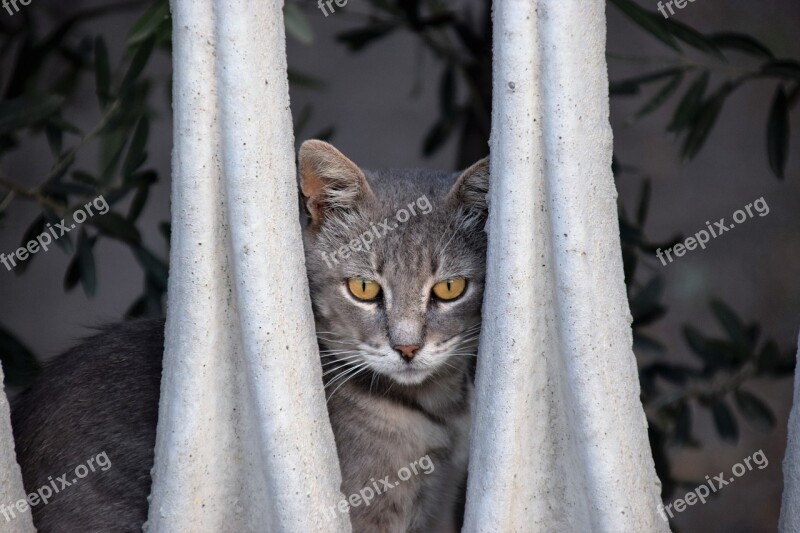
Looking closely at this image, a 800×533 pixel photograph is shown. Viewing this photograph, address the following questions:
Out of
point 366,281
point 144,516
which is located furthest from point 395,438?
point 144,516

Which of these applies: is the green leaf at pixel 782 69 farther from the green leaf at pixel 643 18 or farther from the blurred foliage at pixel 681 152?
the green leaf at pixel 643 18

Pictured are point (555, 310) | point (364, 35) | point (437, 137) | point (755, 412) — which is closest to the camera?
point (555, 310)

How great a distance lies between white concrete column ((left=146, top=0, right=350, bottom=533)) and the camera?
5.58ft

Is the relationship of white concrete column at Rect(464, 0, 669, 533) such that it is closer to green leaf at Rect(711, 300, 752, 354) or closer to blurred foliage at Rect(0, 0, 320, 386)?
blurred foliage at Rect(0, 0, 320, 386)

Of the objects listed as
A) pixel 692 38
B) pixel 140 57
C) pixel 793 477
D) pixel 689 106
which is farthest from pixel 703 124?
pixel 140 57

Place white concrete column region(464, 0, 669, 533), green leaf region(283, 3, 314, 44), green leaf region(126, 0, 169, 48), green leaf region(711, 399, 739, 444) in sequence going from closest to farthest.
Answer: white concrete column region(464, 0, 669, 533), green leaf region(126, 0, 169, 48), green leaf region(283, 3, 314, 44), green leaf region(711, 399, 739, 444)

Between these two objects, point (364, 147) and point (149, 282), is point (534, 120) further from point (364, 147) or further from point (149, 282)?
point (364, 147)

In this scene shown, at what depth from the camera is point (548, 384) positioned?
1850mm

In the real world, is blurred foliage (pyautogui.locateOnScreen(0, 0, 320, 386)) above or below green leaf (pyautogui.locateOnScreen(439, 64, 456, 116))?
below

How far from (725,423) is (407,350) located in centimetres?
134

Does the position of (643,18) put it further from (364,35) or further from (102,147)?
(102,147)

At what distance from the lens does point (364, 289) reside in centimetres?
250

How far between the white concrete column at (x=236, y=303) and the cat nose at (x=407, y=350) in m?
0.52

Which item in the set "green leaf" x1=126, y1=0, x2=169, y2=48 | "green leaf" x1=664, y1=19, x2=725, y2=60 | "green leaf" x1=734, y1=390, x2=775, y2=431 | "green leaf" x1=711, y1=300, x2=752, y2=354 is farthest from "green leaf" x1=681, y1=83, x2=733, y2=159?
"green leaf" x1=126, y1=0, x2=169, y2=48
